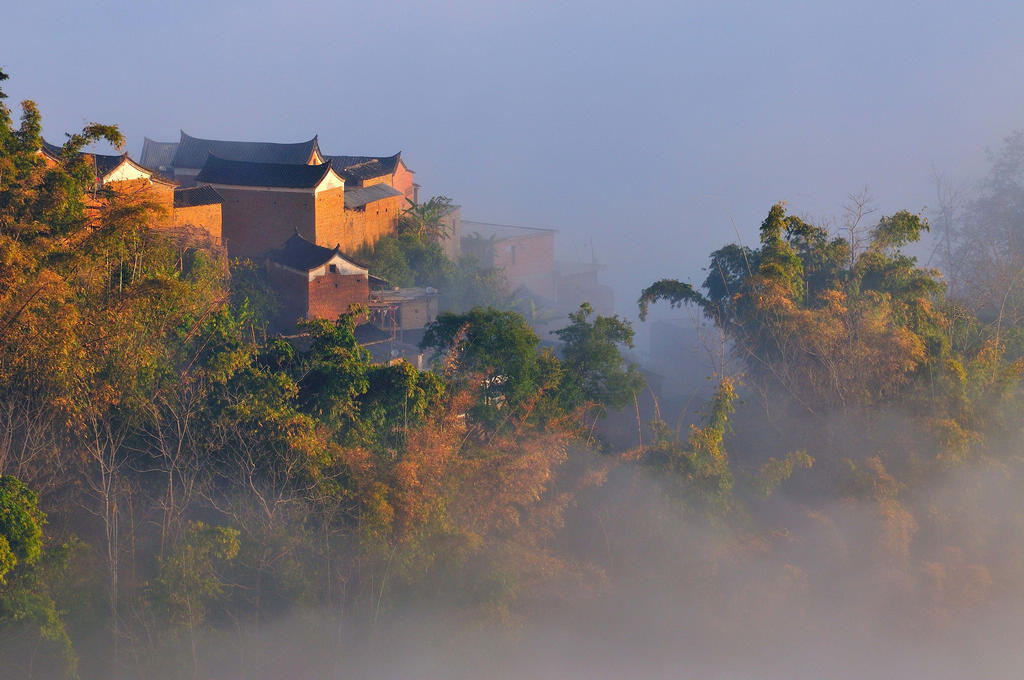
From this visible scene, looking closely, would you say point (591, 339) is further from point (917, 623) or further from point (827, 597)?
point (917, 623)

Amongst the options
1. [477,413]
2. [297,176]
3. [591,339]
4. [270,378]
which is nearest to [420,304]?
[297,176]

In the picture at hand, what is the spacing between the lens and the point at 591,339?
1197cm

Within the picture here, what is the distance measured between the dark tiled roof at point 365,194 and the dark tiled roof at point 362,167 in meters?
0.42

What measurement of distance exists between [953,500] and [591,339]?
4.75 metres

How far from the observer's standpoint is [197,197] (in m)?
16.8

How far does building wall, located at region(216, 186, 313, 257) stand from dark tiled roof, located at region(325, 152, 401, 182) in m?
3.71

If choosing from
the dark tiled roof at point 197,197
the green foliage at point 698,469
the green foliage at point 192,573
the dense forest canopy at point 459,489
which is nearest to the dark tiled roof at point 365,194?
the dark tiled roof at point 197,197

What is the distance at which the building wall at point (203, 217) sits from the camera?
51.8 ft

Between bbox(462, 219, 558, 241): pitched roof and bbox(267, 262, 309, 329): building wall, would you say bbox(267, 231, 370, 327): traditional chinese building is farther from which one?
bbox(462, 219, 558, 241): pitched roof

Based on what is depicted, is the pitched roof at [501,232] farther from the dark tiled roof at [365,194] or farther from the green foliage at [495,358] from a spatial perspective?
the green foliage at [495,358]

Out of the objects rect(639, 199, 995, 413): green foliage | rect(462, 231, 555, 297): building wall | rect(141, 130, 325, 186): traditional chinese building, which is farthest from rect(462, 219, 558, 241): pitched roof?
rect(639, 199, 995, 413): green foliage

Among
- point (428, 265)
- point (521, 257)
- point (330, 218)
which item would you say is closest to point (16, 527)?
point (330, 218)

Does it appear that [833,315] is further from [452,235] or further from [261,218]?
[452,235]

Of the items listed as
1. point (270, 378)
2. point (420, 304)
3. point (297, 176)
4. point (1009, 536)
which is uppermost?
point (297, 176)
